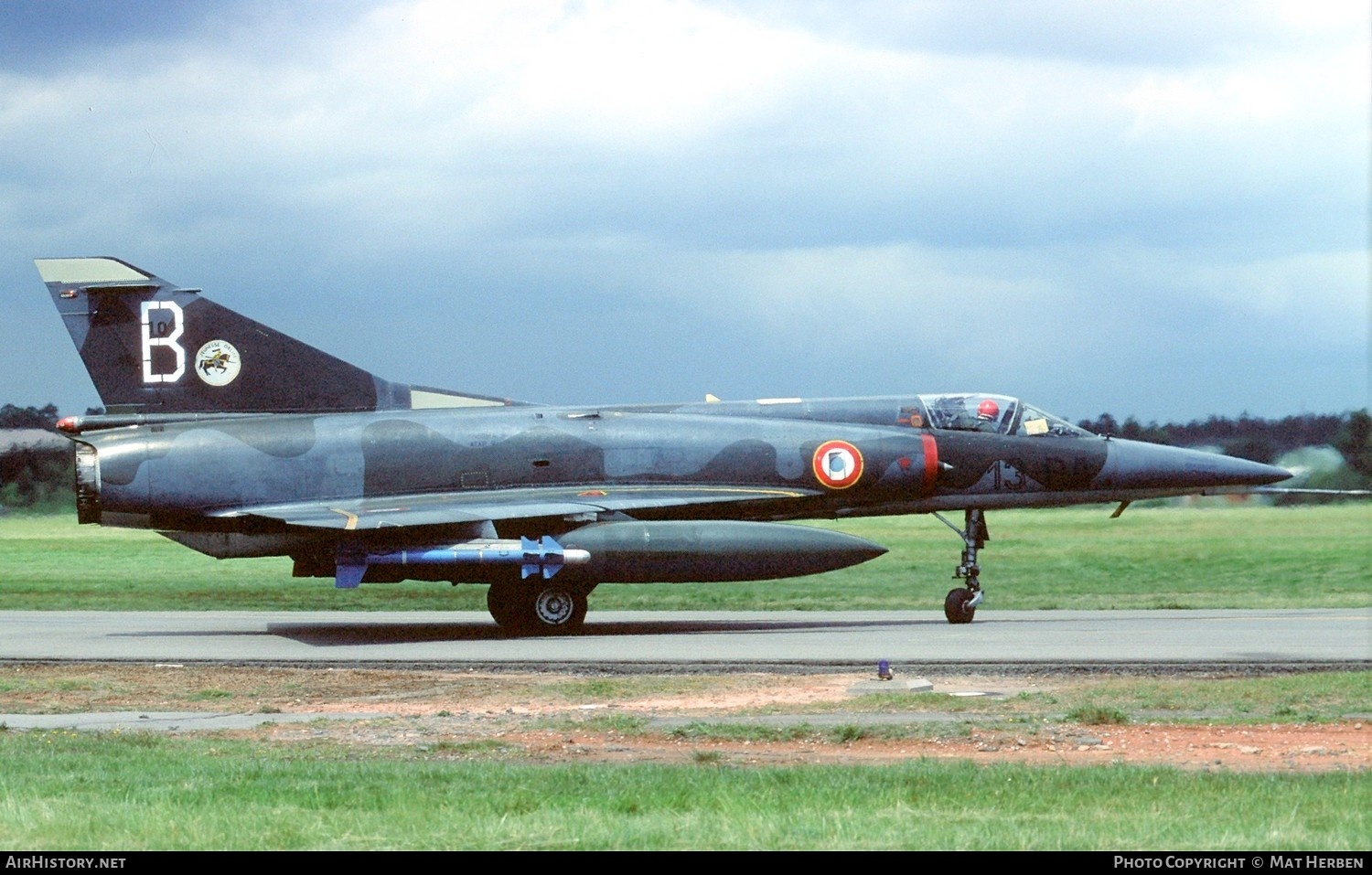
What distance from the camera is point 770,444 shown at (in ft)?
80.1

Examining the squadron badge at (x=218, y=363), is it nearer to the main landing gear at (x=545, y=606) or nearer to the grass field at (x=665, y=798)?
the main landing gear at (x=545, y=606)

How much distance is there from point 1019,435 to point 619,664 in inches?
374

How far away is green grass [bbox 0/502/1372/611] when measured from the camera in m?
28.8

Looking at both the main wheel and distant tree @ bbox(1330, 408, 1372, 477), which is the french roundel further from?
distant tree @ bbox(1330, 408, 1372, 477)

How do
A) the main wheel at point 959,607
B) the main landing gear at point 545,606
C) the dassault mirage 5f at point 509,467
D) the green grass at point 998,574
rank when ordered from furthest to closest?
the green grass at point 998,574 → the main wheel at point 959,607 → the main landing gear at point 545,606 → the dassault mirage 5f at point 509,467

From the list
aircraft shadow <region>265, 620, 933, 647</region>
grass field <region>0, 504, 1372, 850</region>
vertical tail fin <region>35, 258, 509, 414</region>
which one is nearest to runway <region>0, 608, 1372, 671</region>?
aircraft shadow <region>265, 620, 933, 647</region>

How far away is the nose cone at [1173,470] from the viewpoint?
25375 mm

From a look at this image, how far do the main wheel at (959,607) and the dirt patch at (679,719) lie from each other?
7.37 meters

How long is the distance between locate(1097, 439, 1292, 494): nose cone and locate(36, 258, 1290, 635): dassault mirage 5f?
0.03m

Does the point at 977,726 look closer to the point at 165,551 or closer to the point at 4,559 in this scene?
the point at 4,559

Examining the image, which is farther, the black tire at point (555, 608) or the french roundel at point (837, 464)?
the french roundel at point (837, 464)

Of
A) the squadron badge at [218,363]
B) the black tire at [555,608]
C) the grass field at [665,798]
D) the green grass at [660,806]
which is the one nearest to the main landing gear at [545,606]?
the black tire at [555,608]

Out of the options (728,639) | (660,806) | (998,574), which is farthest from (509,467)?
(660,806)

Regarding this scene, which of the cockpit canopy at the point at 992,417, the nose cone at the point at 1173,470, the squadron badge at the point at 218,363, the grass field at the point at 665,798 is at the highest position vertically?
the squadron badge at the point at 218,363
